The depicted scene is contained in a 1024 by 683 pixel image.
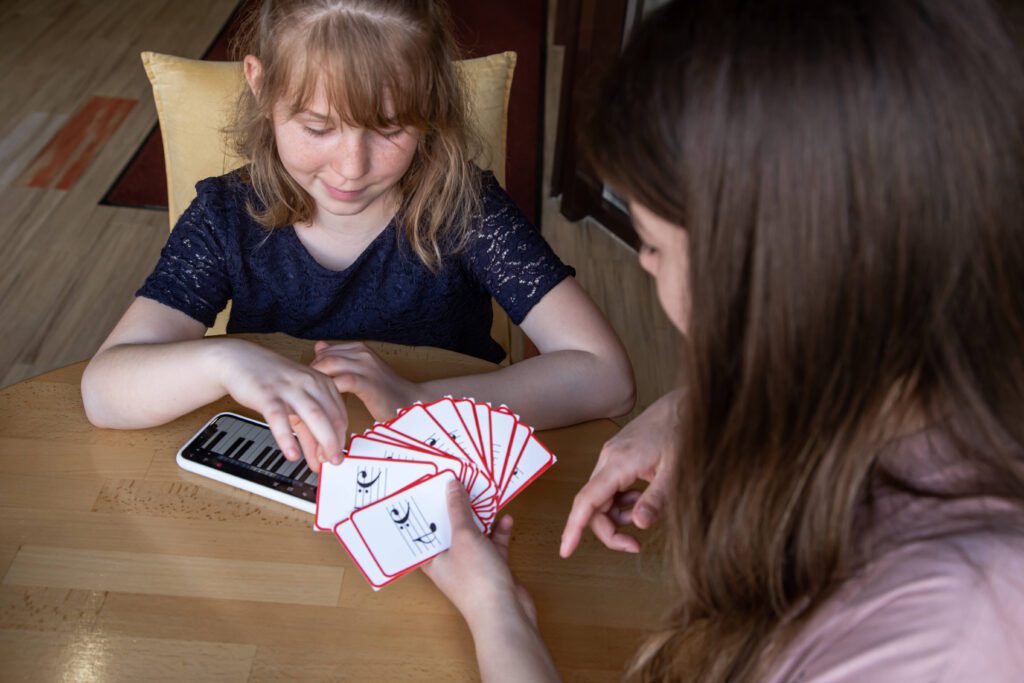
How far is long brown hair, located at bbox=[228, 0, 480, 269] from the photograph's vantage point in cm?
125

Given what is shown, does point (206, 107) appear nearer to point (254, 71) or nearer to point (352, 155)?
point (254, 71)

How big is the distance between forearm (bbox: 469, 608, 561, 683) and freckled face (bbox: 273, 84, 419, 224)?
686mm

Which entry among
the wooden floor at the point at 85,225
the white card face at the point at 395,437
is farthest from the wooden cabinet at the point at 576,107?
the white card face at the point at 395,437

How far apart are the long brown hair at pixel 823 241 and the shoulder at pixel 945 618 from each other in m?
0.05

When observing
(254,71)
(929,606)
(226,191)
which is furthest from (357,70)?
(929,606)

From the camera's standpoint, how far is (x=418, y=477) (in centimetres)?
111

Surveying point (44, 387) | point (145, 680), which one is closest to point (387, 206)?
point (44, 387)

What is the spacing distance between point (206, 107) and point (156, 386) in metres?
0.75

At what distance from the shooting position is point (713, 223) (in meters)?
0.66

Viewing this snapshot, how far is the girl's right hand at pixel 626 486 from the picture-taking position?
106 cm

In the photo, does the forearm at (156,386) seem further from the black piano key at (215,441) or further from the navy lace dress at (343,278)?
the navy lace dress at (343,278)

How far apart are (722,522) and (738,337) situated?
18cm

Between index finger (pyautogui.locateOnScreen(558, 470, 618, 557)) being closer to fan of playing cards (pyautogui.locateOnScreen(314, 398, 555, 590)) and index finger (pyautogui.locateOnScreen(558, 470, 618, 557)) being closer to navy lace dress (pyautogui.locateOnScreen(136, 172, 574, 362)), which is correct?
fan of playing cards (pyautogui.locateOnScreen(314, 398, 555, 590))

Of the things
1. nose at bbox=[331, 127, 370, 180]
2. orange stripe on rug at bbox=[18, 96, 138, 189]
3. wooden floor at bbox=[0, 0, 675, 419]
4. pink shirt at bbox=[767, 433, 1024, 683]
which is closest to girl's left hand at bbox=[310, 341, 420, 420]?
nose at bbox=[331, 127, 370, 180]
